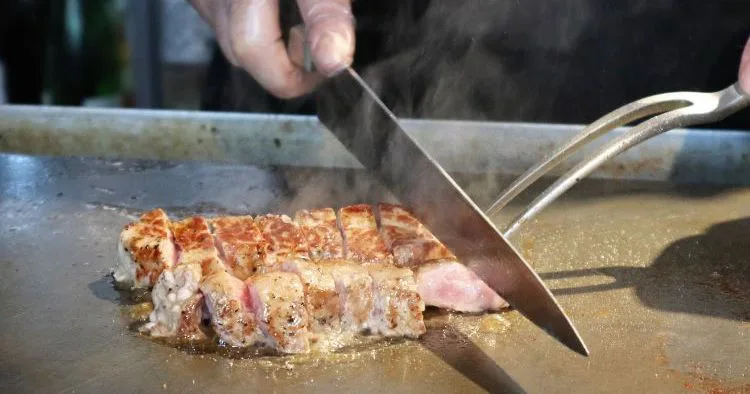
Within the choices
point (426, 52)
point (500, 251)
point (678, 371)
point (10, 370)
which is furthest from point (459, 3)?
point (10, 370)

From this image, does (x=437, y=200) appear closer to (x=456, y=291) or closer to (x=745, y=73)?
(x=456, y=291)

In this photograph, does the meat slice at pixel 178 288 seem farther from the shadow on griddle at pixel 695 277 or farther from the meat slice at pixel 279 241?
the shadow on griddle at pixel 695 277

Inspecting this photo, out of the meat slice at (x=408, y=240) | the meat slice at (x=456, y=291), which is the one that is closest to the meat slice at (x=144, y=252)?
the meat slice at (x=408, y=240)

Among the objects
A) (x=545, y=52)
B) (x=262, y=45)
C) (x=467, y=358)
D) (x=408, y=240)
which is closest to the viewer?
(x=467, y=358)

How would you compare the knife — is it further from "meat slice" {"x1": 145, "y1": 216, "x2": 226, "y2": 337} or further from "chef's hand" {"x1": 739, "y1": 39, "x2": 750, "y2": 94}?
"chef's hand" {"x1": 739, "y1": 39, "x2": 750, "y2": 94}

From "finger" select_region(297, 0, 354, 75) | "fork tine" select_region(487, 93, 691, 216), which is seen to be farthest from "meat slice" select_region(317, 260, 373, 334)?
"finger" select_region(297, 0, 354, 75)

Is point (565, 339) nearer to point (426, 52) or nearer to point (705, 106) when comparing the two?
point (705, 106)

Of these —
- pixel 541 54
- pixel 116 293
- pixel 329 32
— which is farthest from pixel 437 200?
pixel 541 54
